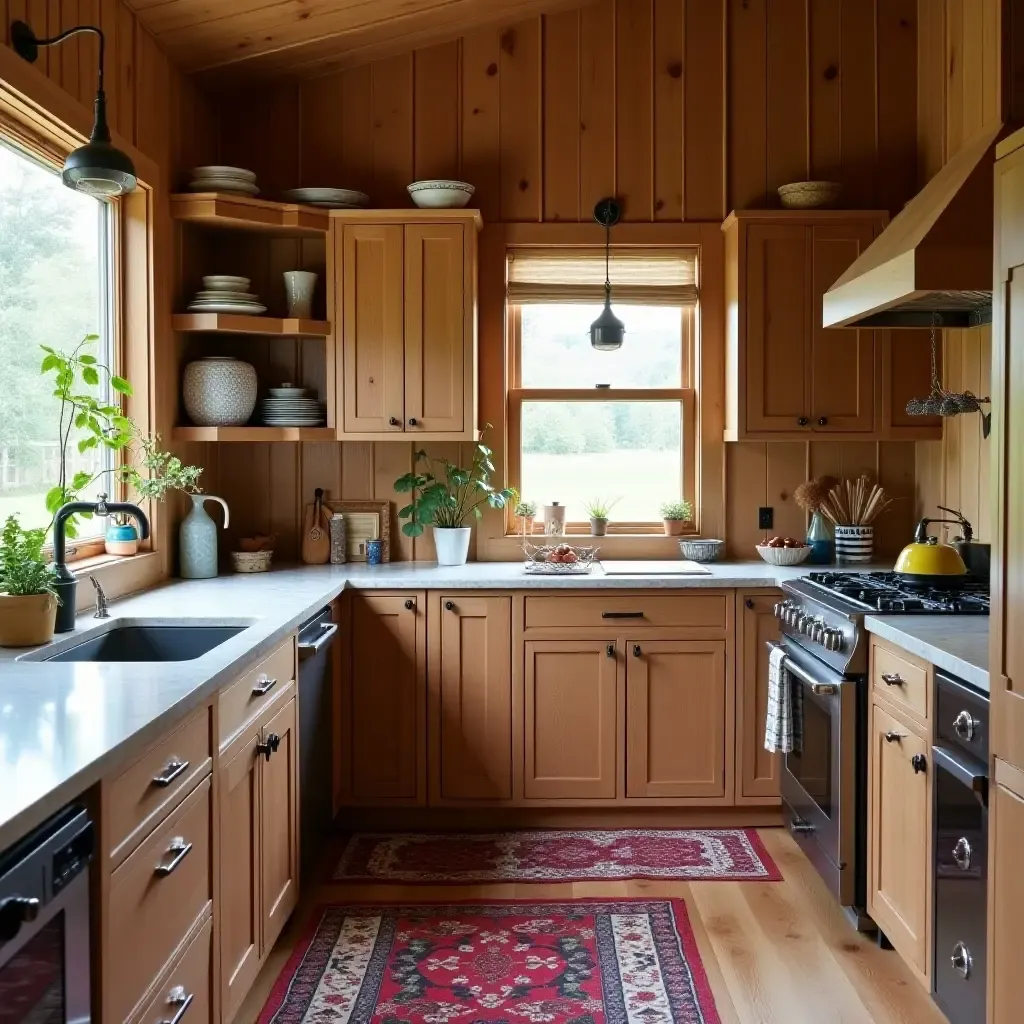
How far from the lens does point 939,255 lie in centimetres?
268

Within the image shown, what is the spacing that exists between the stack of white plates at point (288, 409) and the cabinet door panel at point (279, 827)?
1379 millimetres

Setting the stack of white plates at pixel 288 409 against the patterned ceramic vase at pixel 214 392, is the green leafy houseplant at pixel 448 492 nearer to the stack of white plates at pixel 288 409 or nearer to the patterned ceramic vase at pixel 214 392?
the stack of white plates at pixel 288 409

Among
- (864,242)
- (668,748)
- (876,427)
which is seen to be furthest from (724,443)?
(668,748)

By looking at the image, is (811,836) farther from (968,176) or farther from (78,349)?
(78,349)

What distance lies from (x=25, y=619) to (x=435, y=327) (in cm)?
208

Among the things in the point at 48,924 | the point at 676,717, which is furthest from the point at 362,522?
the point at 48,924

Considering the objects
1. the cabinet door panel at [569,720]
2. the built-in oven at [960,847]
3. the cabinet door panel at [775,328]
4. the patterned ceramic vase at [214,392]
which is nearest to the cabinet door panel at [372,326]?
the patterned ceramic vase at [214,392]

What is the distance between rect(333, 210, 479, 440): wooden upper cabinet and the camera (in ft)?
13.3

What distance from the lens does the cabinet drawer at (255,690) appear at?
7.70 ft

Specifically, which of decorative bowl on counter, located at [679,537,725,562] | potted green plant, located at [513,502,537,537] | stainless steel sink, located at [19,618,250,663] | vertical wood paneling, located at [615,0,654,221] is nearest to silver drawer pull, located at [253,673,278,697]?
stainless steel sink, located at [19,618,250,663]

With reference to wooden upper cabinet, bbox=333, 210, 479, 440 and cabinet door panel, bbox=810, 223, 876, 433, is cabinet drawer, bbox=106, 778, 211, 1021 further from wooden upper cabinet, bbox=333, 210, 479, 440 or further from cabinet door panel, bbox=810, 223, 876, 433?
cabinet door panel, bbox=810, 223, 876, 433

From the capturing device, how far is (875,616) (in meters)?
2.89

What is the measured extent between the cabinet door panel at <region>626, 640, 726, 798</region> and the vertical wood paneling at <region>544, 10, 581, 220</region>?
1806 millimetres

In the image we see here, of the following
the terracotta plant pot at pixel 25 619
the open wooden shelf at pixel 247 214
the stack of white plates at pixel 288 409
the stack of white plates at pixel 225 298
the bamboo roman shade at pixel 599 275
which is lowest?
the terracotta plant pot at pixel 25 619
